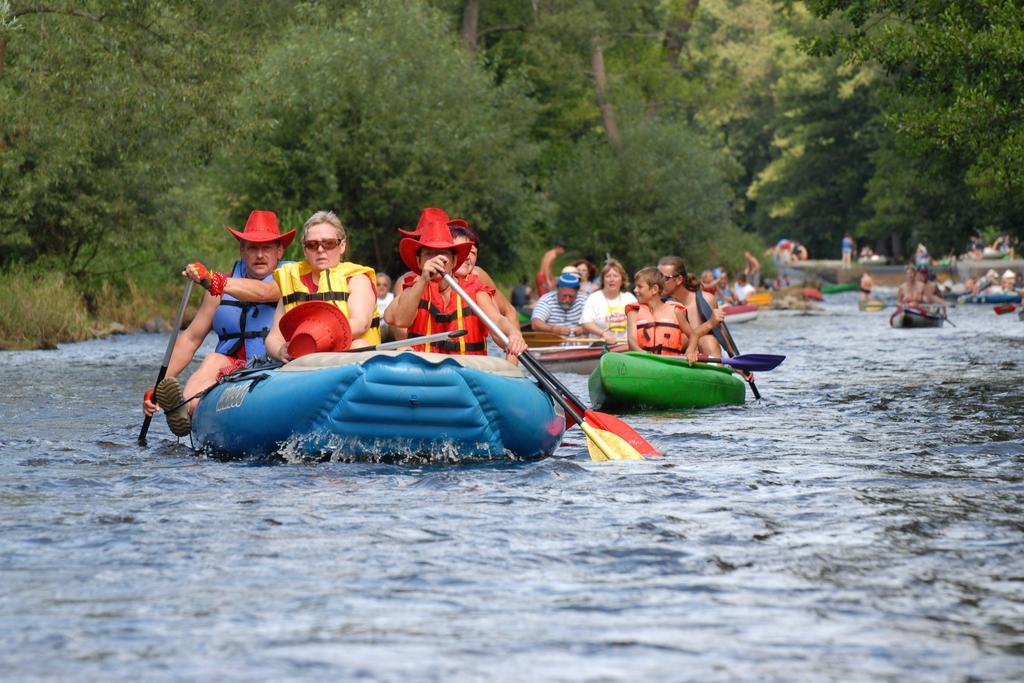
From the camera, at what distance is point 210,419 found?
938 cm

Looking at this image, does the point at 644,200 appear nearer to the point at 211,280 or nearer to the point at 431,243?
the point at 431,243

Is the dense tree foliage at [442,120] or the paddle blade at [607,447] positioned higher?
the dense tree foliage at [442,120]

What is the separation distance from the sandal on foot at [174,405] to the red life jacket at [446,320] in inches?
56.6

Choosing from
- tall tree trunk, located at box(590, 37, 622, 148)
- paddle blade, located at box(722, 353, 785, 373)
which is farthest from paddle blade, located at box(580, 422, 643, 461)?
tall tree trunk, located at box(590, 37, 622, 148)

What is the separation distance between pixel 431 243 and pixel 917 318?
78.0 feet

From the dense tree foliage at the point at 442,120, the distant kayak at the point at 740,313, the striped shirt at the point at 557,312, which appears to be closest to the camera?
the striped shirt at the point at 557,312

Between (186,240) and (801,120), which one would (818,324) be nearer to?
(186,240)

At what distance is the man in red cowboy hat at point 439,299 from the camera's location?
9281 millimetres

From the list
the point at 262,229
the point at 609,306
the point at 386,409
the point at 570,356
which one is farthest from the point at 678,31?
the point at 386,409

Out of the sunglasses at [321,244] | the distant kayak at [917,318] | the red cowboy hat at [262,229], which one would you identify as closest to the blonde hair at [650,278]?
the red cowboy hat at [262,229]

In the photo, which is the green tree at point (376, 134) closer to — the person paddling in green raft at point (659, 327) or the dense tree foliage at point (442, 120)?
the dense tree foliage at point (442, 120)

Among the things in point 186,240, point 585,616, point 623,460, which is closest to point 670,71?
point 186,240

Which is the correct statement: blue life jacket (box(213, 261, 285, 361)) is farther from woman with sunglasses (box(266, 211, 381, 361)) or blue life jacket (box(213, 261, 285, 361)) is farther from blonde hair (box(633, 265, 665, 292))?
blonde hair (box(633, 265, 665, 292))

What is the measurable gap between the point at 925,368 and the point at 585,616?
586 inches
